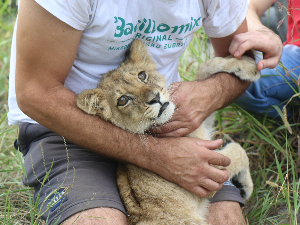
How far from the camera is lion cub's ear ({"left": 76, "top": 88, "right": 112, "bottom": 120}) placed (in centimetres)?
234

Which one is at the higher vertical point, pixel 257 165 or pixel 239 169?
pixel 239 169

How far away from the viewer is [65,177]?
2.24 meters

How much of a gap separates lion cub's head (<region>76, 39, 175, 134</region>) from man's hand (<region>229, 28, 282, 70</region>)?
89 centimetres

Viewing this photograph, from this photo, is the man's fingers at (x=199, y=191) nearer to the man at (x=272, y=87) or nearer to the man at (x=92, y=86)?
the man at (x=92, y=86)

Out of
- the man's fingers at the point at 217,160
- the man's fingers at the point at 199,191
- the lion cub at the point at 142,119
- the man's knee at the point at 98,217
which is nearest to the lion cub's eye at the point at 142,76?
the lion cub at the point at 142,119

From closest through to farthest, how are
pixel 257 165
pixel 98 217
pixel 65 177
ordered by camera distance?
pixel 98 217
pixel 65 177
pixel 257 165

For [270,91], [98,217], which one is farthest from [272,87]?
[98,217]

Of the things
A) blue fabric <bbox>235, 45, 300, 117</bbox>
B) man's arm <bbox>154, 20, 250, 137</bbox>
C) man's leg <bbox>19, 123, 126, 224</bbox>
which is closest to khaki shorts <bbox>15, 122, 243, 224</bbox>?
man's leg <bbox>19, 123, 126, 224</bbox>

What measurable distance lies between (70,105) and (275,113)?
2.33 metres

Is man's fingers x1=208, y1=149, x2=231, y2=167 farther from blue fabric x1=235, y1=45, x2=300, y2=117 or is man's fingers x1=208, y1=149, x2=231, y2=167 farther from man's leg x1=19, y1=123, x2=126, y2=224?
blue fabric x1=235, y1=45, x2=300, y2=117

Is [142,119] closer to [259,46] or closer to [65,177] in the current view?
[65,177]

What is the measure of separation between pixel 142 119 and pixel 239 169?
1.06 metres

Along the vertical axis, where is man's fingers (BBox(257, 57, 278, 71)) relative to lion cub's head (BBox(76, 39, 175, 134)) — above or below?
above

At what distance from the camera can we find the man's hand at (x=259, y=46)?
9.54 ft
